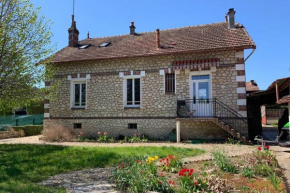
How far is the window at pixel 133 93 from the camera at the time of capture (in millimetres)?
13688

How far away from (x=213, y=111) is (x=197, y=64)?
2.64 meters

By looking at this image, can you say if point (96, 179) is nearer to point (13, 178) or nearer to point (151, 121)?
point (13, 178)

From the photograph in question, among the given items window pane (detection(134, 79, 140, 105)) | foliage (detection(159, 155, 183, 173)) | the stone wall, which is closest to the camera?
foliage (detection(159, 155, 183, 173))

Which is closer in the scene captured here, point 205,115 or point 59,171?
point 59,171

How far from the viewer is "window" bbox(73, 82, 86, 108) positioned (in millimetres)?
14781

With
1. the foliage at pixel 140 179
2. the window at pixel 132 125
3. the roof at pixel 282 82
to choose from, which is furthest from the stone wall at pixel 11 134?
the roof at pixel 282 82

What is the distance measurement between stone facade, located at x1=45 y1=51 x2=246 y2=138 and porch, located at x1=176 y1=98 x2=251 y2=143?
38cm

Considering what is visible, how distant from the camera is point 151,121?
42.9 ft

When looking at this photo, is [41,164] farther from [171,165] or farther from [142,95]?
[142,95]

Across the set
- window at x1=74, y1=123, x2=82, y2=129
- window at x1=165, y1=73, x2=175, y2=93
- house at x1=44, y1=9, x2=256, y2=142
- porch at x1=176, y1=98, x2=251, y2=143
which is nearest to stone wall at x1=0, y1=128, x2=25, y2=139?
house at x1=44, y1=9, x2=256, y2=142

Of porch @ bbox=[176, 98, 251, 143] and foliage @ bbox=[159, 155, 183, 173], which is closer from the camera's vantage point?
foliage @ bbox=[159, 155, 183, 173]

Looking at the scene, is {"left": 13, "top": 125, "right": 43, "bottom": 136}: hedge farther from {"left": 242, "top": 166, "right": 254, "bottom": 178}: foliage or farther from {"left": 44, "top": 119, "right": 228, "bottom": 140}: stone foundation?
{"left": 242, "top": 166, "right": 254, "bottom": 178}: foliage

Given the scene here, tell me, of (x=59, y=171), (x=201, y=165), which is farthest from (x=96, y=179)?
(x=201, y=165)

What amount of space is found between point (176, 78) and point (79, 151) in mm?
6603
